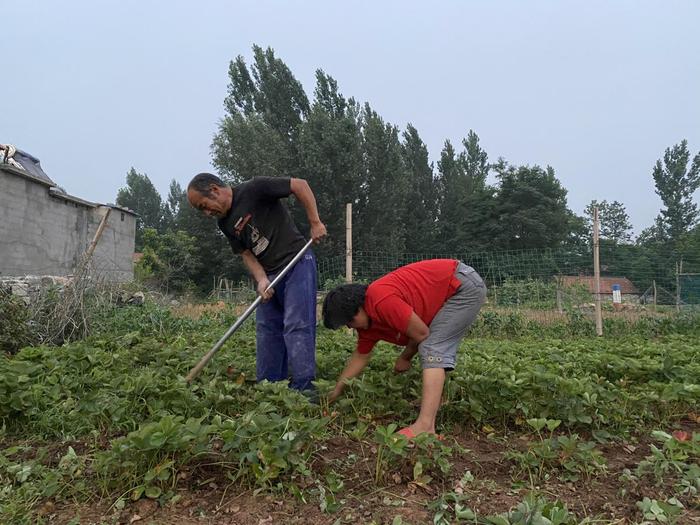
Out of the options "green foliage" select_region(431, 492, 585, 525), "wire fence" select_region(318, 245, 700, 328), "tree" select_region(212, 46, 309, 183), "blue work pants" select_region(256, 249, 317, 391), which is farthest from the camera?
"tree" select_region(212, 46, 309, 183)

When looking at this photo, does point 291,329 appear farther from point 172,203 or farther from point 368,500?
point 172,203

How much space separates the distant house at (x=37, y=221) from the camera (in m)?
9.94

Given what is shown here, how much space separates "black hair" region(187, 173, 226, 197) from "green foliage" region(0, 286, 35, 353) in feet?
9.96

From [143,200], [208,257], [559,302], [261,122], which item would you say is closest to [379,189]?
[261,122]

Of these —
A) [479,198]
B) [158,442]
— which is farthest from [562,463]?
[479,198]

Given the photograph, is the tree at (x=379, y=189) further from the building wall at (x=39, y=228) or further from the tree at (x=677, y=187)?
the tree at (x=677, y=187)

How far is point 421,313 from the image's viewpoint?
2676mm

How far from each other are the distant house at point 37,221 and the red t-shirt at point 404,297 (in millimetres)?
6962

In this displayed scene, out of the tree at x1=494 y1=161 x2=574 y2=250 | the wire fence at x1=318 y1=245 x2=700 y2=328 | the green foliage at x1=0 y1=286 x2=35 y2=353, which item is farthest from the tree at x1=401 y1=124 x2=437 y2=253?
the green foliage at x1=0 y1=286 x2=35 y2=353

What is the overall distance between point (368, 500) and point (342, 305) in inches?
37.8

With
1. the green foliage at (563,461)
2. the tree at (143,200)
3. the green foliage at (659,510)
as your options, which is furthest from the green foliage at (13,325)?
the tree at (143,200)

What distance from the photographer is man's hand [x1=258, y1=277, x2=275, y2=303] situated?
3066 mm

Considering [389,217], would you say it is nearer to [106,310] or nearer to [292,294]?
[106,310]

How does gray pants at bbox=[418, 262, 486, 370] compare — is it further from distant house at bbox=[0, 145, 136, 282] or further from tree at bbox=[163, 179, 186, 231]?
tree at bbox=[163, 179, 186, 231]
